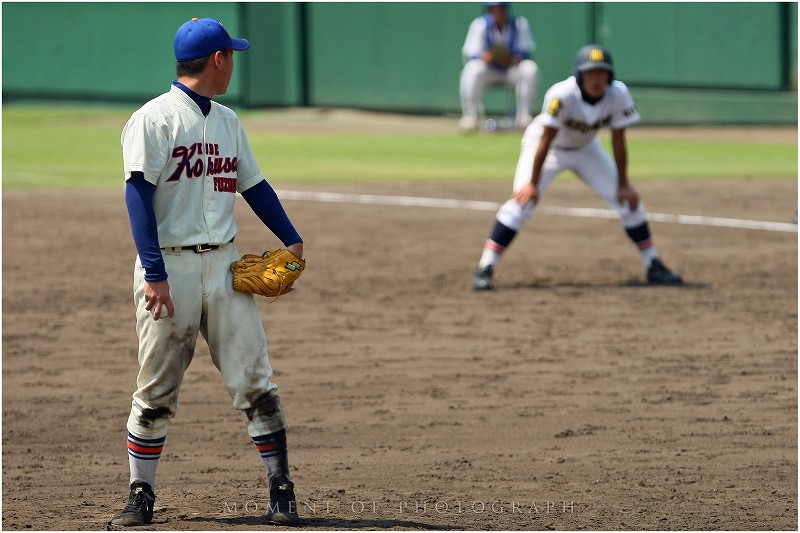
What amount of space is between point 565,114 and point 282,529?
216 inches

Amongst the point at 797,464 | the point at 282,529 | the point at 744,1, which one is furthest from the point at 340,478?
the point at 744,1

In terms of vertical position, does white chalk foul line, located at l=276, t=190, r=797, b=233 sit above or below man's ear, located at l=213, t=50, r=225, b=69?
below

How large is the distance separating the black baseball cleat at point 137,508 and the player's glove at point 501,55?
16458 millimetres

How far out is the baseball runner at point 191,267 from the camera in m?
4.47

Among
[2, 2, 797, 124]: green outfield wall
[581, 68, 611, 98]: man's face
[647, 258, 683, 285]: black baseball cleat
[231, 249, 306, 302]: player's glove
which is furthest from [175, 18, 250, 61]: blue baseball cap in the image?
[2, 2, 797, 124]: green outfield wall

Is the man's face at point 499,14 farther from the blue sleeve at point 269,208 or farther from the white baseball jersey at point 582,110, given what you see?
the blue sleeve at point 269,208

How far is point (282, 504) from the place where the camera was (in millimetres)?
4625

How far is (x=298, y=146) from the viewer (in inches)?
794

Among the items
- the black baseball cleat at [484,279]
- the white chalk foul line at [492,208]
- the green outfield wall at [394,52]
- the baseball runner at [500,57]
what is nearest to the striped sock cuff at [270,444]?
the black baseball cleat at [484,279]

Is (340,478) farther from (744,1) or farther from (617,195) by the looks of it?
(744,1)

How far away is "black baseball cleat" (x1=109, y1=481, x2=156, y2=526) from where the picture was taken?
455 centimetres

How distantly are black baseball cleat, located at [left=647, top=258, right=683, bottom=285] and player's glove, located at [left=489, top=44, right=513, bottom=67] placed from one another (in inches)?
436

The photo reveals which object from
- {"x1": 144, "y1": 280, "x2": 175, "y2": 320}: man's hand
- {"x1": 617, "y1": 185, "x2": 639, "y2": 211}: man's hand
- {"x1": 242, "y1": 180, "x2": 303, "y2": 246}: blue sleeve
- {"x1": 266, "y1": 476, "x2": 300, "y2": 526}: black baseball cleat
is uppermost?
{"x1": 242, "y1": 180, "x2": 303, "y2": 246}: blue sleeve

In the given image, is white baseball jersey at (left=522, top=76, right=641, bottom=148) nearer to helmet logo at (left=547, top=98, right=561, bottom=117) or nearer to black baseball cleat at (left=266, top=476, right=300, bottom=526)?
helmet logo at (left=547, top=98, right=561, bottom=117)
